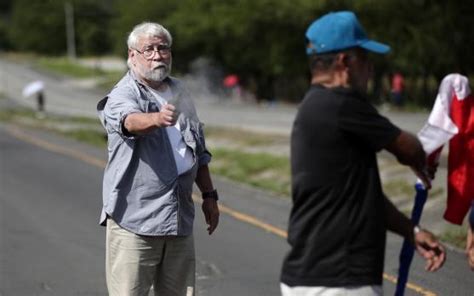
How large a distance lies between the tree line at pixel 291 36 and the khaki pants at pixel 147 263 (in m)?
18.4

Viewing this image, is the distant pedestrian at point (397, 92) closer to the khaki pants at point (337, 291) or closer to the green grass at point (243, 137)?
the green grass at point (243, 137)

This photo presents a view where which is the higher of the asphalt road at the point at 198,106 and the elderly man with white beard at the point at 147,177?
the elderly man with white beard at the point at 147,177

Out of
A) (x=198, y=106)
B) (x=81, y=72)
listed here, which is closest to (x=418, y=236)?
(x=198, y=106)

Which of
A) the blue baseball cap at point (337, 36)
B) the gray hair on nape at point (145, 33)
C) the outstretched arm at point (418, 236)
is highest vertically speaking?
the blue baseball cap at point (337, 36)

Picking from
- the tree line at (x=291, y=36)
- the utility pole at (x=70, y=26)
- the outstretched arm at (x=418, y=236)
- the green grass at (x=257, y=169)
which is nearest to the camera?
the outstretched arm at (x=418, y=236)

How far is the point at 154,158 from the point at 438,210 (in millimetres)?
7670

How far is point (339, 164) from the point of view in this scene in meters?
3.68

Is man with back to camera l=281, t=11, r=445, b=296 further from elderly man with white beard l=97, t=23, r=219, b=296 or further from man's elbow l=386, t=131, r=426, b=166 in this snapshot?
elderly man with white beard l=97, t=23, r=219, b=296

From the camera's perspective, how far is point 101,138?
27.4 m

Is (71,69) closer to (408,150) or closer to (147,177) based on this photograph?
(147,177)

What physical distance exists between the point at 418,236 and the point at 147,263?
60.0 inches

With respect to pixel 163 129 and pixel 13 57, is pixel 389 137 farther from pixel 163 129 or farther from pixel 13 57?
pixel 13 57

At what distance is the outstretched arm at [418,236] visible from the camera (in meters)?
3.88

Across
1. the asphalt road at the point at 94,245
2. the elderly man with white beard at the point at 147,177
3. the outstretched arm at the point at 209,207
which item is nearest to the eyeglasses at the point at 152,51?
the elderly man with white beard at the point at 147,177
